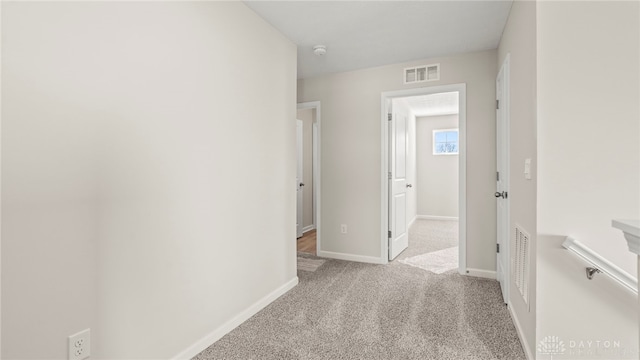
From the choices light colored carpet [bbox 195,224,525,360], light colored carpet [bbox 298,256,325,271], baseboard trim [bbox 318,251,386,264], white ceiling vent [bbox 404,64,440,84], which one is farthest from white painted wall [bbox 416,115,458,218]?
light colored carpet [bbox 298,256,325,271]

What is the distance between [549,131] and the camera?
1645 mm

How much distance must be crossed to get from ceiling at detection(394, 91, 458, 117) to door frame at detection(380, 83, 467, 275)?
132 cm

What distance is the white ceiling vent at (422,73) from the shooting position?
339cm

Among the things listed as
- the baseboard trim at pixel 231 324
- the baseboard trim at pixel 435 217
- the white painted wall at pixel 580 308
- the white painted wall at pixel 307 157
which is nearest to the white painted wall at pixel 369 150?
the baseboard trim at pixel 231 324

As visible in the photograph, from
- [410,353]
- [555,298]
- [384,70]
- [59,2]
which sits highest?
[384,70]

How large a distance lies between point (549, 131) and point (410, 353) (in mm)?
1479

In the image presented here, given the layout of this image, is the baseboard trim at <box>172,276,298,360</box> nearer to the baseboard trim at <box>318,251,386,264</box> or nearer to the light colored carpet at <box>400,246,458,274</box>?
the baseboard trim at <box>318,251,386,264</box>

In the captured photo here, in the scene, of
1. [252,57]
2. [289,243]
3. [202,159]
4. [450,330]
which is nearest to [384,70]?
[252,57]

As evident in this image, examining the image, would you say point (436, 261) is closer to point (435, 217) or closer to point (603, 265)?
point (603, 265)

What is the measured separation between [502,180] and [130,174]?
9.40 feet

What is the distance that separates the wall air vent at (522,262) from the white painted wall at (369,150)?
1.07 meters

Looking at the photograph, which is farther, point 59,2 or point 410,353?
point 410,353

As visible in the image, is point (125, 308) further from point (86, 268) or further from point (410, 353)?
point (410, 353)

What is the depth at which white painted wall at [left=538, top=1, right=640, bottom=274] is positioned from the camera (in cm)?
156
